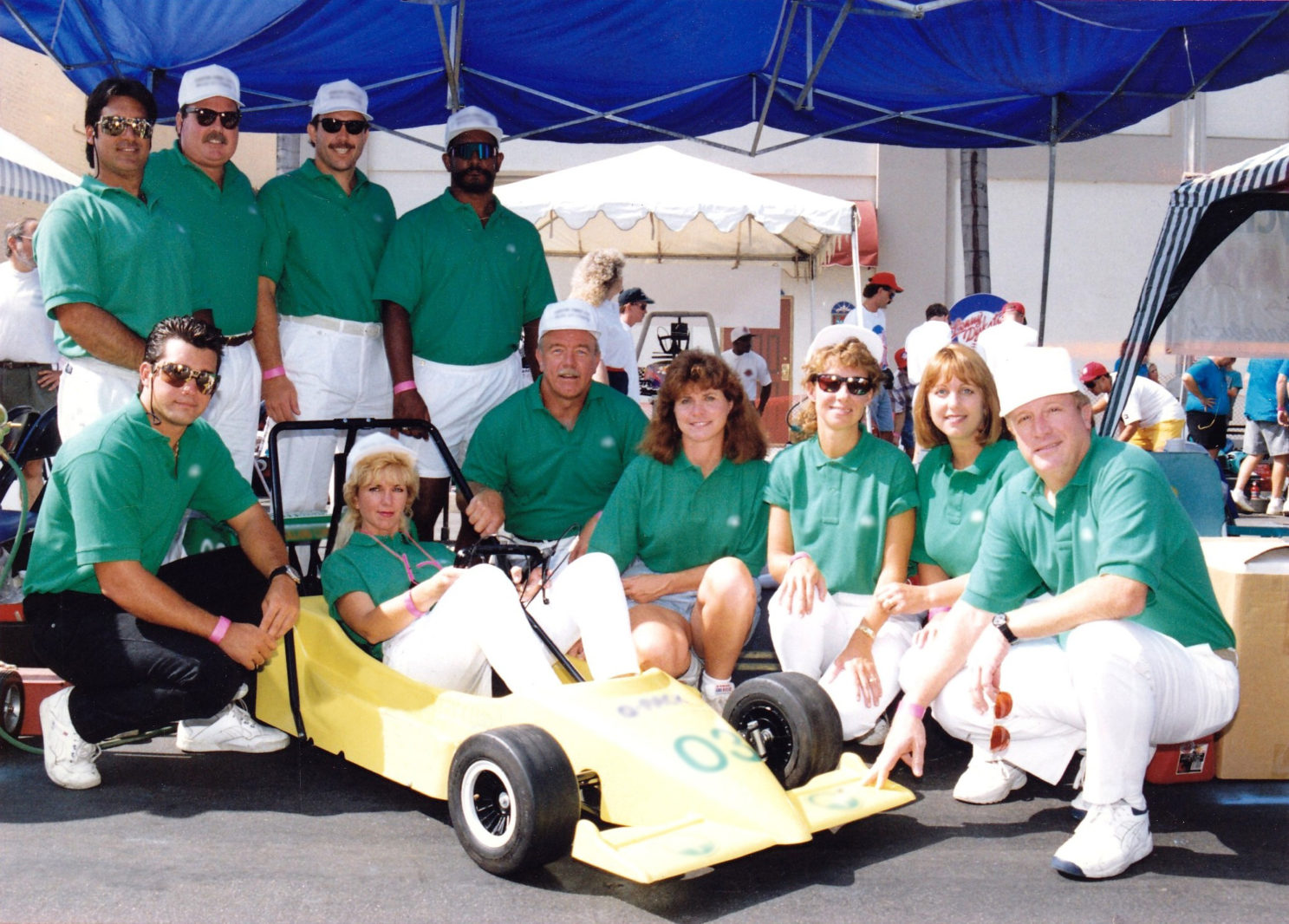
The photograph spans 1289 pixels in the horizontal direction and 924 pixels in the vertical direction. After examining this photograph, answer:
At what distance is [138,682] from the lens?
3.46m

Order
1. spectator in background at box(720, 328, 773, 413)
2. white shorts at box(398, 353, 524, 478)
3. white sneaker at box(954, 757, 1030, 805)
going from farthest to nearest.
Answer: spectator in background at box(720, 328, 773, 413), white shorts at box(398, 353, 524, 478), white sneaker at box(954, 757, 1030, 805)

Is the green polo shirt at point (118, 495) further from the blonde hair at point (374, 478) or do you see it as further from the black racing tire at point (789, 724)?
the black racing tire at point (789, 724)

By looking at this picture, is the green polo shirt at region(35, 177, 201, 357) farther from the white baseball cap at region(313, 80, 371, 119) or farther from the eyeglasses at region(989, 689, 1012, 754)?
the eyeglasses at region(989, 689, 1012, 754)

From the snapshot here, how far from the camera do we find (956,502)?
12.3 ft

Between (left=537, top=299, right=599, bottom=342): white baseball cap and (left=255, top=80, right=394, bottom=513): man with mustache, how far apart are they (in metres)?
0.90

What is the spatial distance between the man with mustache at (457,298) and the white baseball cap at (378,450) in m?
0.72

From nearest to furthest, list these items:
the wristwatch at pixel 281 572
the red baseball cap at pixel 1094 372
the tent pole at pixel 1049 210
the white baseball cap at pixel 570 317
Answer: the wristwatch at pixel 281 572, the white baseball cap at pixel 570 317, the tent pole at pixel 1049 210, the red baseball cap at pixel 1094 372

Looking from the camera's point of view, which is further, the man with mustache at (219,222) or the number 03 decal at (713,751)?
the man with mustache at (219,222)

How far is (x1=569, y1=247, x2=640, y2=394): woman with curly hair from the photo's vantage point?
673 cm

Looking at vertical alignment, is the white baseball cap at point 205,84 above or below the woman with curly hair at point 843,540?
above

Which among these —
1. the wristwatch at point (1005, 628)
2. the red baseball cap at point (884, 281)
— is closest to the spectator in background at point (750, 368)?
the red baseball cap at point (884, 281)

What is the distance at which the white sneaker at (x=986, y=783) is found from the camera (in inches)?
138

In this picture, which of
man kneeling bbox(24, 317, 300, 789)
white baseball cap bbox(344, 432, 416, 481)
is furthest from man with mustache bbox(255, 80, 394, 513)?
man kneeling bbox(24, 317, 300, 789)

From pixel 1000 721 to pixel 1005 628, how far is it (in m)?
0.35
